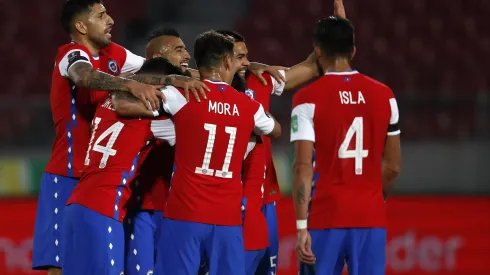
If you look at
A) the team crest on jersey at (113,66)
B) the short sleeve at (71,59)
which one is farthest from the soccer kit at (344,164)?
the team crest on jersey at (113,66)

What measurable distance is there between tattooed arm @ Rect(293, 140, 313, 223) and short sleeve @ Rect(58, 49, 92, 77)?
1.57 m

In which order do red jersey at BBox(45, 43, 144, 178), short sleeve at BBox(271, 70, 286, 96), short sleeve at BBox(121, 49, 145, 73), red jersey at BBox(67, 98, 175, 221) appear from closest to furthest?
red jersey at BBox(67, 98, 175, 221) < red jersey at BBox(45, 43, 144, 178) < short sleeve at BBox(271, 70, 286, 96) < short sleeve at BBox(121, 49, 145, 73)

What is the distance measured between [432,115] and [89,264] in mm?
5344

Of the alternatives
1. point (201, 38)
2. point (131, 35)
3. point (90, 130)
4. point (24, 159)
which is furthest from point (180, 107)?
point (131, 35)

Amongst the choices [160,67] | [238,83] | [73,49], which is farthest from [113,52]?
[238,83]

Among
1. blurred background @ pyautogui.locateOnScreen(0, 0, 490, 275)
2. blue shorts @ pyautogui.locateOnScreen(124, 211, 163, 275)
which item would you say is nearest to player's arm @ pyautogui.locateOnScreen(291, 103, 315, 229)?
blue shorts @ pyautogui.locateOnScreen(124, 211, 163, 275)

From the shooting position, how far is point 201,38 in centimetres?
560

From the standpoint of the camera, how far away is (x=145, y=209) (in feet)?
20.3

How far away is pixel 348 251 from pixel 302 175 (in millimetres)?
540

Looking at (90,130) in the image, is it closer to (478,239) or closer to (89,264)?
(89,264)

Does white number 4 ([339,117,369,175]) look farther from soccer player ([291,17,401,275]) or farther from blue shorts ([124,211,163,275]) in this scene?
blue shorts ([124,211,163,275])

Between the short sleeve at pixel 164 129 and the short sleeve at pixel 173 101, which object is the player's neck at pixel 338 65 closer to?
the short sleeve at pixel 173 101

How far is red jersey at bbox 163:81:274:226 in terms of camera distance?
5445 mm

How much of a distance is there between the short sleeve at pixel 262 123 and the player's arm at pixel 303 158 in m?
0.27
